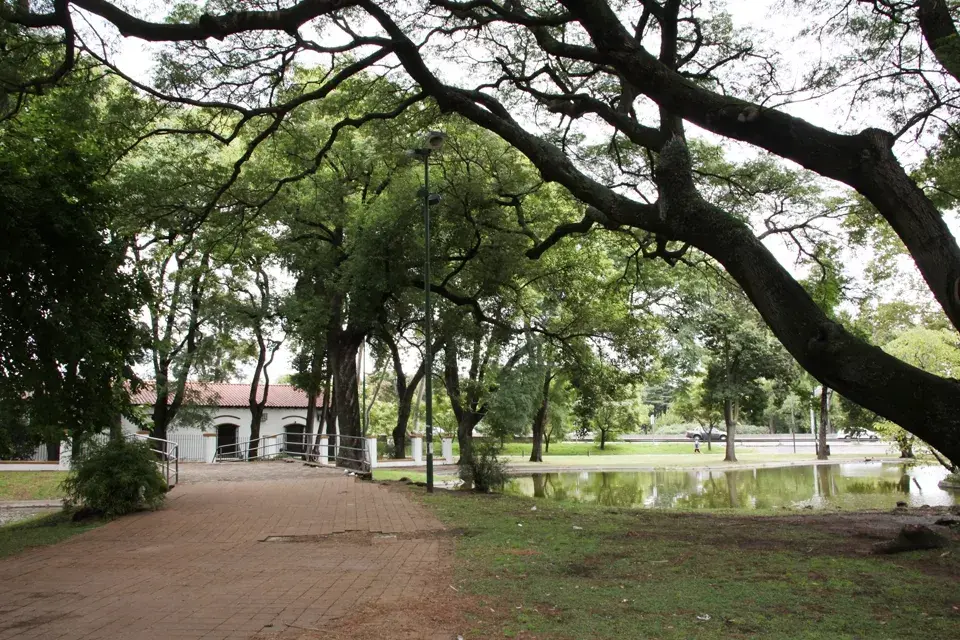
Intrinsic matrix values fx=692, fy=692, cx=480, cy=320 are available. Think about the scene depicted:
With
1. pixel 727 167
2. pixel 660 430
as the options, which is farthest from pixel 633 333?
pixel 660 430

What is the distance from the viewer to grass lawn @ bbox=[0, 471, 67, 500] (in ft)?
57.4

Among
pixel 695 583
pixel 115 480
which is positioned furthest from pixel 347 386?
pixel 695 583

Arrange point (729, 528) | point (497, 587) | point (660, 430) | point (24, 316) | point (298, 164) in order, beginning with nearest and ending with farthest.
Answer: point (497, 587)
point (24, 316)
point (729, 528)
point (298, 164)
point (660, 430)

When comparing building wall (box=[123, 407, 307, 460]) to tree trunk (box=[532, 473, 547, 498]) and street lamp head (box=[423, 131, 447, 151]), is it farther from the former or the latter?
street lamp head (box=[423, 131, 447, 151])

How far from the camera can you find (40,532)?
10008mm

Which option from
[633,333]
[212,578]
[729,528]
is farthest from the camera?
[633,333]

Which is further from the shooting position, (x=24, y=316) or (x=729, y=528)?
(x=729, y=528)

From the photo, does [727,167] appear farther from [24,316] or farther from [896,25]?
[24,316]

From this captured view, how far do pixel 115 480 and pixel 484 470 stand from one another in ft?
23.3

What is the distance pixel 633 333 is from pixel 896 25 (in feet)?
40.0

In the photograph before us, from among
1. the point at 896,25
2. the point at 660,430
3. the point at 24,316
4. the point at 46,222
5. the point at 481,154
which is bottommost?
the point at 660,430

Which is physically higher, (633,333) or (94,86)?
(94,86)

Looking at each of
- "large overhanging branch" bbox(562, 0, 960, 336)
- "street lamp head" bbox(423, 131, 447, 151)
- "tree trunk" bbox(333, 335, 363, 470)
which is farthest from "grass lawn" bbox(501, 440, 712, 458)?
"large overhanging branch" bbox(562, 0, 960, 336)

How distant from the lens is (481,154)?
16.8m
